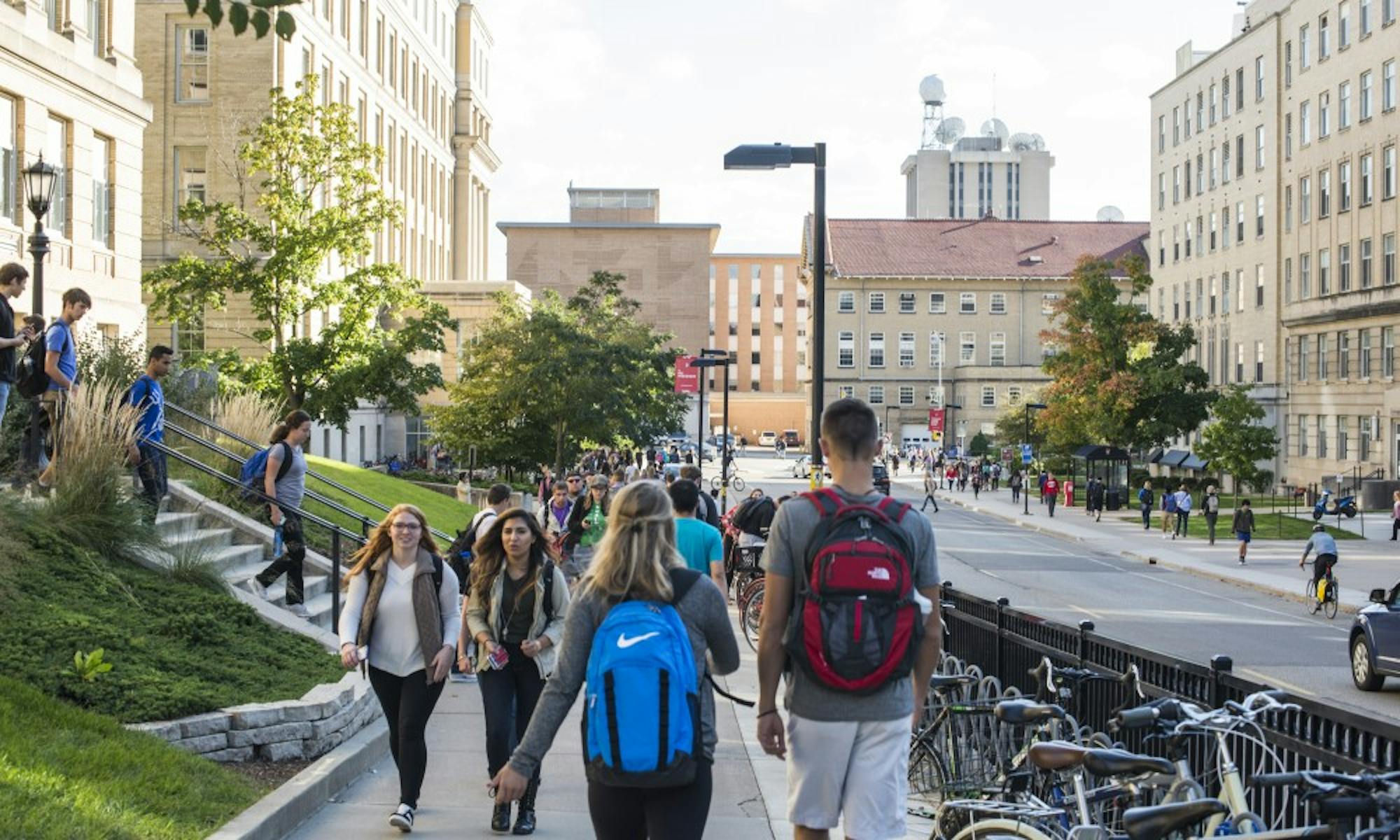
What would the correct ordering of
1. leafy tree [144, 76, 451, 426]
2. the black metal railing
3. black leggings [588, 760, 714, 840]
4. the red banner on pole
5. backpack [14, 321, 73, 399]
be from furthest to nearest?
the red banner on pole → leafy tree [144, 76, 451, 426] → backpack [14, 321, 73, 399] → the black metal railing → black leggings [588, 760, 714, 840]

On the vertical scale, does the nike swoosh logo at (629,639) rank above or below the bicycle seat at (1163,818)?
above

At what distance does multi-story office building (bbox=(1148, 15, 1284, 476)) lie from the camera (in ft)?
234

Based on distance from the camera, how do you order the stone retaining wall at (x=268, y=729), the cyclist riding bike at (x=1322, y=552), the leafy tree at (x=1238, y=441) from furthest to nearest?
1. the leafy tree at (x=1238, y=441)
2. the cyclist riding bike at (x=1322, y=552)
3. the stone retaining wall at (x=268, y=729)

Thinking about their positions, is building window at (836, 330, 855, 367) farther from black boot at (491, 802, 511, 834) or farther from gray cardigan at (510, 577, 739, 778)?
gray cardigan at (510, 577, 739, 778)

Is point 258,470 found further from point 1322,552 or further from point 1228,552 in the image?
point 1228,552

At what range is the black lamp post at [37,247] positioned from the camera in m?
14.1

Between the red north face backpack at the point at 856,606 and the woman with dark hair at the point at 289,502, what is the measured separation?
967 centimetres

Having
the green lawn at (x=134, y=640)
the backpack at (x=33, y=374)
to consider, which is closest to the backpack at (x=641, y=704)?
the green lawn at (x=134, y=640)

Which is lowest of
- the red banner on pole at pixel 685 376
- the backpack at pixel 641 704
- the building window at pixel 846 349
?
the backpack at pixel 641 704

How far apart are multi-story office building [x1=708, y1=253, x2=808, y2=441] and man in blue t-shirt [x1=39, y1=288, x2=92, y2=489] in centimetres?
14346

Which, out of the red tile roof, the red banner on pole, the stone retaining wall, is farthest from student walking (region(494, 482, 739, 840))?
the red tile roof

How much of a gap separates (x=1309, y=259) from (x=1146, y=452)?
19.2m

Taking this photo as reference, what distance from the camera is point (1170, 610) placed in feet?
91.4

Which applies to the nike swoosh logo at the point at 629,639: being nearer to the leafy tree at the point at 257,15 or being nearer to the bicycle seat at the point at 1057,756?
the bicycle seat at the point at 1057,756
